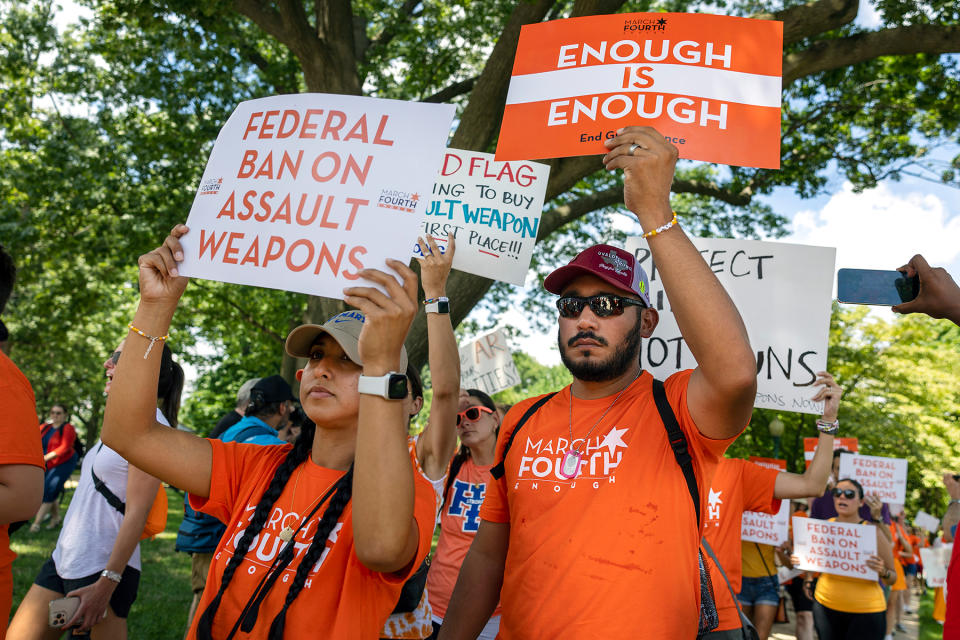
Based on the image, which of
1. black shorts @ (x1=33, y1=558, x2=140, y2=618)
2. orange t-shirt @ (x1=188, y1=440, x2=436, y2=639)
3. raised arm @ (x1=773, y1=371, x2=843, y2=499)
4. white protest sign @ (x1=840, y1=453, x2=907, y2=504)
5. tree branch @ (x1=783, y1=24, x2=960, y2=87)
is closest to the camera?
orange t-shirt @ (x1=188, y1=440, x2=436, y2=639)

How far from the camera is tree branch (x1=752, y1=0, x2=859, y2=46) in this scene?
283 inches

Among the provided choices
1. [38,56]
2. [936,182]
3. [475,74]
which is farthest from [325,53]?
[38,56]

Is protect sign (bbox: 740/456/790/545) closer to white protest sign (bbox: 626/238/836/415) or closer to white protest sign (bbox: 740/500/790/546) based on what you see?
white protest sign (bbox: 740/500/790/546)

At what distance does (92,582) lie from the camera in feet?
12.0

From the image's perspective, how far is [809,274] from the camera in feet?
14.5

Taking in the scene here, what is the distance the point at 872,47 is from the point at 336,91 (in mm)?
6164

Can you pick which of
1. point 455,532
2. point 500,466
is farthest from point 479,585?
point 455,532

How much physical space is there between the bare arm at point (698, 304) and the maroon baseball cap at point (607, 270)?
1.45 feet

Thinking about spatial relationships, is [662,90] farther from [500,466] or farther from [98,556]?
[98,556]

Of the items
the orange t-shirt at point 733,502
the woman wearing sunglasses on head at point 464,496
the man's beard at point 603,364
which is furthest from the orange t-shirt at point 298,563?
the orange t-shirt at point 733,502

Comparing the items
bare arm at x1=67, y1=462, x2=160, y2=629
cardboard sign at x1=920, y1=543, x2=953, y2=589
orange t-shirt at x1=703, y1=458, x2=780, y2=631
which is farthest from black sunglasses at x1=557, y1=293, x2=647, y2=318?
cardboard sign at x1=920, y1=543, x2=953, y2=589

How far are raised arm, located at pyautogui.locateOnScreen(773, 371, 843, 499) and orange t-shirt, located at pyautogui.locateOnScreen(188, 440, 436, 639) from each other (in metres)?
2.95

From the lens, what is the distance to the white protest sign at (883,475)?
337 inches

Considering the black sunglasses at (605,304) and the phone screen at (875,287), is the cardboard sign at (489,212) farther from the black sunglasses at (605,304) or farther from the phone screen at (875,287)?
the phone screen at (875,287)
